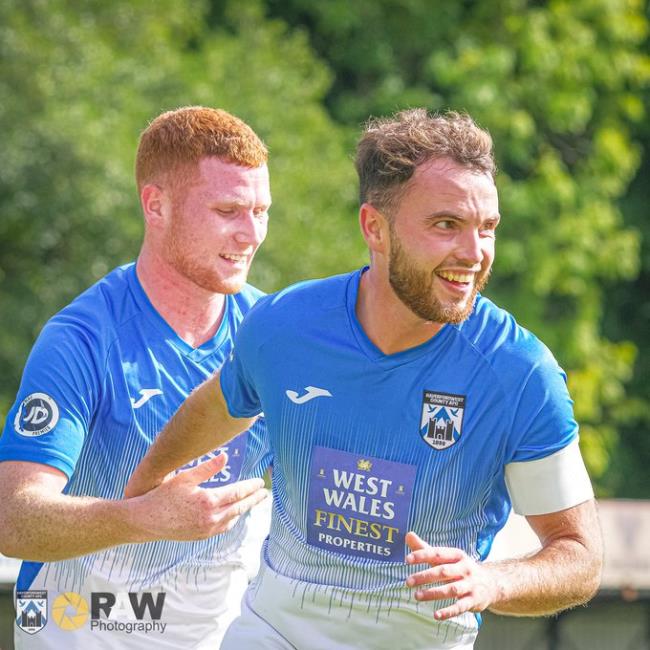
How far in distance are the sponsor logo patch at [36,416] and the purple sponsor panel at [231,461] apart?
20.6 inches

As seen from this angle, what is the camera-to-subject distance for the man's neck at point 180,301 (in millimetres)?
4684

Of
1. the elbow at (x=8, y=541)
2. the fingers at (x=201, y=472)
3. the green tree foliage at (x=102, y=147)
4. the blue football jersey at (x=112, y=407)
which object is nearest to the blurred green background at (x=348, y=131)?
the green tree foliage at (x=102, y=147)

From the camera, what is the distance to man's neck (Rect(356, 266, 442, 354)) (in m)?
3.76

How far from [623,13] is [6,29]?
26.1 ft

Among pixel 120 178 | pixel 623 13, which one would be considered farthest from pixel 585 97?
pixel 120 178

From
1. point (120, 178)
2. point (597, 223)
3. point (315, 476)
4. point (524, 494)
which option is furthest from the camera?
point (597, 223)

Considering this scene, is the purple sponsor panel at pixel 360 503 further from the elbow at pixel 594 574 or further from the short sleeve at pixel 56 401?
the short sleeve at pixel 56 401

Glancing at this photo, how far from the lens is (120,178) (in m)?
13.2

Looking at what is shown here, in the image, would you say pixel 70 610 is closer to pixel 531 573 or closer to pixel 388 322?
pixel 388 322

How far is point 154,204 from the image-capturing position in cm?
480

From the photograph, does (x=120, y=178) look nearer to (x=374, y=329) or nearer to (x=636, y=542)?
(x=636, y=542)

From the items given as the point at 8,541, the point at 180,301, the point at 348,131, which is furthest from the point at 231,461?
the point at 348,131

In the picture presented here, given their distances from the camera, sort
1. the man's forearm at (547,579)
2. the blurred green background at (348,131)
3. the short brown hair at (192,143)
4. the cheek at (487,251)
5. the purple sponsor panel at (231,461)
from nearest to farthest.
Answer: the man's forearm at (547,579), the cheek at (487,251), the purple sponsor panel at (231,461), the short brown hair at (192,143), the blurred green background at (348,131)

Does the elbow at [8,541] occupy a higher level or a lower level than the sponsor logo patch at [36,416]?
lower
